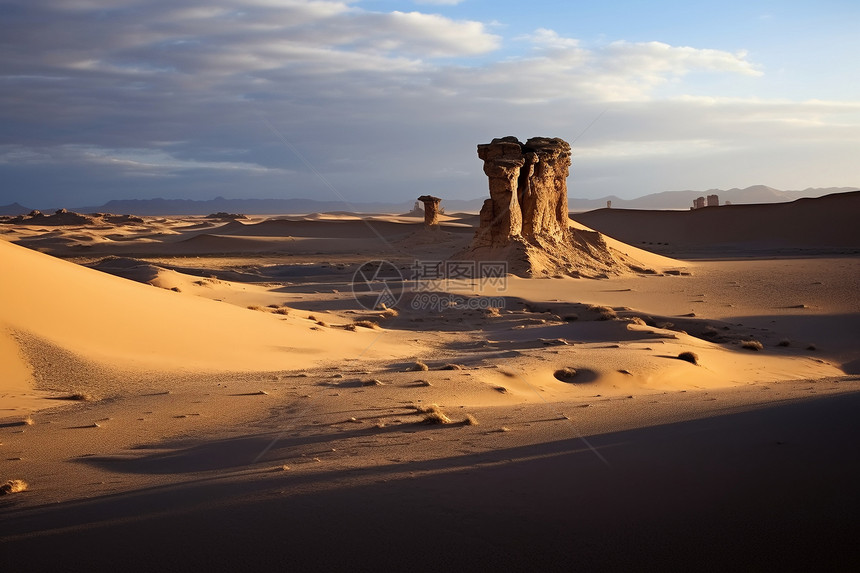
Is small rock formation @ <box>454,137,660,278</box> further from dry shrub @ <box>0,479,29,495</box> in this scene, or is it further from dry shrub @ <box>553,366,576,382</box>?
dry shrub @ <box>0,479,29,495</box>

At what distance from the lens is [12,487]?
4777 millimetres

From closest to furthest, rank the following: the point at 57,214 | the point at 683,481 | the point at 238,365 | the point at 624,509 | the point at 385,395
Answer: the point at 624,509, the point at 683,481, the point at 385,395, the point at 238,365, the point at 57,214

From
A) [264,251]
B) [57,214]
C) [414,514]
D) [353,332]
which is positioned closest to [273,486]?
[414,514]

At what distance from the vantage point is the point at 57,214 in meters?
77.4

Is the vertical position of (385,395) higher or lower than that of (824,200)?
lower

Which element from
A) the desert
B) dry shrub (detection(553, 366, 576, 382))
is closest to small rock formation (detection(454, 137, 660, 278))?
the desert

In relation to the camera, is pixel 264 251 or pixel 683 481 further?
pixel 264 251

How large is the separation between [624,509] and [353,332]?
12371 millimetres

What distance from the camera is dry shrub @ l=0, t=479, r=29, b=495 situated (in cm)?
475

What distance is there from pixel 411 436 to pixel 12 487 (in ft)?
10.4

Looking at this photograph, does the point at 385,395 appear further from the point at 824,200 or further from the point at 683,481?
the point at 824,200

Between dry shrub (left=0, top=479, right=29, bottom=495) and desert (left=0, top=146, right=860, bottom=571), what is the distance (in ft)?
0.06

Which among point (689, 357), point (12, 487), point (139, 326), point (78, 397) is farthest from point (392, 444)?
point (689, 357)

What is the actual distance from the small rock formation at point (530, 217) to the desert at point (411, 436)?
7729 millimetres
